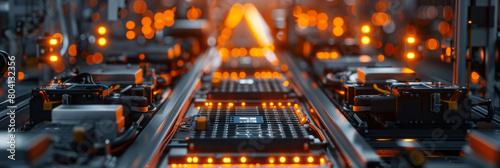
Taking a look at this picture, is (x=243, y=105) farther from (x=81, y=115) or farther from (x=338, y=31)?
(x=338, y=31)

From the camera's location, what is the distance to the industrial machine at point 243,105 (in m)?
4.09

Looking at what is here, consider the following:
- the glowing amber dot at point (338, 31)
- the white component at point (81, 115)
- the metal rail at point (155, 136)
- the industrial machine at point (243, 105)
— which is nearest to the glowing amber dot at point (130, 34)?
the industrial machine at point (243, 105)

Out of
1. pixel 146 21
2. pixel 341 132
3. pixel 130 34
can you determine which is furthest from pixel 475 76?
pixel 146 21

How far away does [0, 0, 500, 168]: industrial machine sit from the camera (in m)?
4.09

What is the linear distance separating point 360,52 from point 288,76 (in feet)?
7.62

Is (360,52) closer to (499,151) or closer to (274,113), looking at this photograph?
(274,113)

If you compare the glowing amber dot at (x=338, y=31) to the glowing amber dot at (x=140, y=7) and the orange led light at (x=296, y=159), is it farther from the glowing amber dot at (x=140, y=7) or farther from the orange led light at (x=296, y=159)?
the orange led light at (x=296, y=159)

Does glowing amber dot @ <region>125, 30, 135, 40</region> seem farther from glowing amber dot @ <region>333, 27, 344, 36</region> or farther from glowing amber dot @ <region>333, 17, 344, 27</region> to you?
glowing amber dot @ <region>333, 17, 344, 27</region>

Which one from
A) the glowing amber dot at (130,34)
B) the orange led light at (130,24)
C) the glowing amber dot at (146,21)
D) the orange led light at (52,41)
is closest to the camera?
the orange led light at (52,41)

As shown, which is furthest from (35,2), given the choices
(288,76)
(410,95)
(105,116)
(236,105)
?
(410,95)

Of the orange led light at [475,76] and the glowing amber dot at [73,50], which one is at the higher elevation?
the glowing amber dot at [73,50]

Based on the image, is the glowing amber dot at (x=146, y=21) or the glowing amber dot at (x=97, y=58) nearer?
the glowing amber dot at (x=97, y=58)

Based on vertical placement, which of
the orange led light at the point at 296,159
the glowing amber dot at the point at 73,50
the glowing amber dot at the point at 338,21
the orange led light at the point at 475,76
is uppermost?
the glowing amber dot at the point at 338,21

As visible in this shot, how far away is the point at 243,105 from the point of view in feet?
22.4
